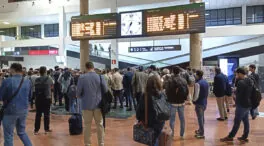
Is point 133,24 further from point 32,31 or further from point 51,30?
point 32,31

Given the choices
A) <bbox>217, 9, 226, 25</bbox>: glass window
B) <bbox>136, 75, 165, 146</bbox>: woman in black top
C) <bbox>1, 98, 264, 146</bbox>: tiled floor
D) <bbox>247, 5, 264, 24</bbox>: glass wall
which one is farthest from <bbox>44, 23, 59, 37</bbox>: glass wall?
<bbox>136, 75, 165, 146</bbox>: woman in black top

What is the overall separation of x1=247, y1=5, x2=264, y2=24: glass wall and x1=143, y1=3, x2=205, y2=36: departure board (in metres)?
12.1

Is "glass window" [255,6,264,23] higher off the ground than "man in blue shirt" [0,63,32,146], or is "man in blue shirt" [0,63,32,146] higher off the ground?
"glass window" [255,6,264,23]

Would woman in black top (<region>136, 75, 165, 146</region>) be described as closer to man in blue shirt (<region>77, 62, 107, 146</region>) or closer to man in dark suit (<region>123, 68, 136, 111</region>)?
man in blue shirt (<region>77, 62, 107, 146</region>)

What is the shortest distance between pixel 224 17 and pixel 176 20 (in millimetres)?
12197

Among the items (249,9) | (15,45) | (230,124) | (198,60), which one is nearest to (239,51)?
(249,9)

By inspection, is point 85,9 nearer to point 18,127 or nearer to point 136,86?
point 136,86

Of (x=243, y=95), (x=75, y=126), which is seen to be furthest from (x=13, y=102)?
(x=243, y=95)

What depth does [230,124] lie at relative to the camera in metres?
7.45

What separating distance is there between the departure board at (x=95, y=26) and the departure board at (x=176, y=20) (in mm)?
1473

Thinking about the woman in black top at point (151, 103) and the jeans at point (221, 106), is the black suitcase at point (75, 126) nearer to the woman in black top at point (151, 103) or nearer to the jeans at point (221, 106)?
the woman in black top at point (151, 103)

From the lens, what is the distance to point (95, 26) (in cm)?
1195

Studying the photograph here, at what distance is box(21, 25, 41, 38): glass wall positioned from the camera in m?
26.9

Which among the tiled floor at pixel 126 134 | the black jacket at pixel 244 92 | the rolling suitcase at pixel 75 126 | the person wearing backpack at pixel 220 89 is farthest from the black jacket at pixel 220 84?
the rolling suitcase at pixel 75 126
